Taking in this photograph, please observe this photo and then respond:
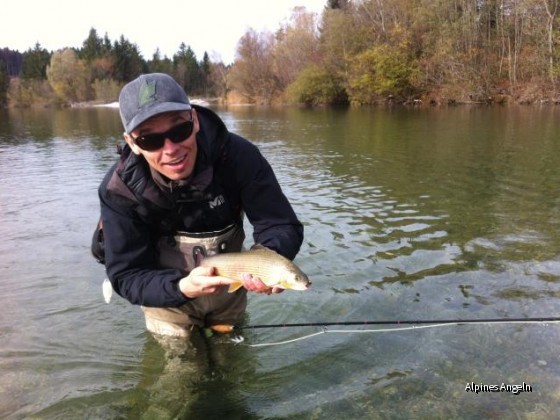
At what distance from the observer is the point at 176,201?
12.1 feet

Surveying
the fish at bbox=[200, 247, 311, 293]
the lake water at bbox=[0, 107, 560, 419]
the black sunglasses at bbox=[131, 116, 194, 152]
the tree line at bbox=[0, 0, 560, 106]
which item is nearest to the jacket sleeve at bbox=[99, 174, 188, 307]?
the fish at bbox=[200, 247, 311, 293]

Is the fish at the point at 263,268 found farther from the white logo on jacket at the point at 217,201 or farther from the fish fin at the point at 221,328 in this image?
the fish fin at the point at 221,328

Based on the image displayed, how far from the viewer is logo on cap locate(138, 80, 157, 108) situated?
126 inches

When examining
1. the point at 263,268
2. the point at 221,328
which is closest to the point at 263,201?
the point at 263,268

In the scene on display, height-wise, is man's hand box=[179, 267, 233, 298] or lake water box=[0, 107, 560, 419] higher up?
man's hand box=[179, 267, 233, 298]

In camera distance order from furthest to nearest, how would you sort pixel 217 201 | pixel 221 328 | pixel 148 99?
pixel 221 328, pixel 217 201, pixel 148 99

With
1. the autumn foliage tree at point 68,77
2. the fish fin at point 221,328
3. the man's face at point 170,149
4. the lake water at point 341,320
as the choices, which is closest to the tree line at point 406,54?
the autumn foliage tree at point 68,77

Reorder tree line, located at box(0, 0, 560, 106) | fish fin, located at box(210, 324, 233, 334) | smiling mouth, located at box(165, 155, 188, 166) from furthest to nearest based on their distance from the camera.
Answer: tree line, located at box(0, 0, 560, 106), fish fin, located at box(210, 324, 233, 334), smiling mouth, located at box(165, 155, 188, 166)

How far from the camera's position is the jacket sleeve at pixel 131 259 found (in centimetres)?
359

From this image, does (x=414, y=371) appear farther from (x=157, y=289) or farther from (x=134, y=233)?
(x=134, y=233)

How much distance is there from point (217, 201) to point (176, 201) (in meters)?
0.34

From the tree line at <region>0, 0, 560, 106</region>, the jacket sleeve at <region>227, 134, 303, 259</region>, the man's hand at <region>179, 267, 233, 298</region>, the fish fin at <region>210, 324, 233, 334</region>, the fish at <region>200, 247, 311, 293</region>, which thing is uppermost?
the tree line at <region>0, 0, 560, 106</region>

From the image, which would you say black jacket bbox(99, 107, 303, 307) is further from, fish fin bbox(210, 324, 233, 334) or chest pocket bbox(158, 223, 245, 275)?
fish fin bbox(210, 324, 233, 334)

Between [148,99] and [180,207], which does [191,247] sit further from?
[148,99]
